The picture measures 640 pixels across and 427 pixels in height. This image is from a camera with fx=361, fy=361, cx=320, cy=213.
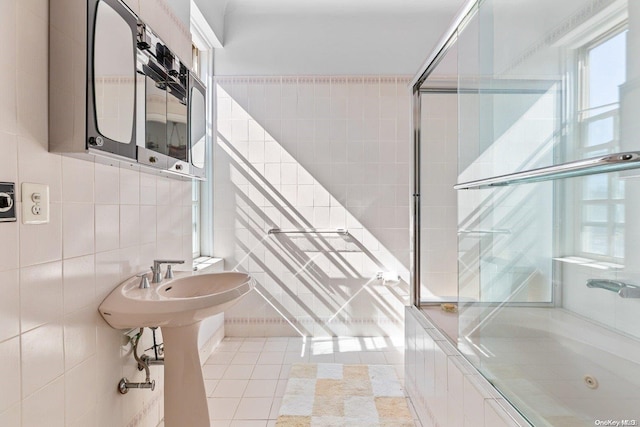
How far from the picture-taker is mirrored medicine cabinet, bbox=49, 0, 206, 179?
3.59 ft

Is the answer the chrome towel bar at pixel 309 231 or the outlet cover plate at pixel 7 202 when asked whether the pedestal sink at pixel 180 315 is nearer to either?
the outlet cover plate at pixel 7 202

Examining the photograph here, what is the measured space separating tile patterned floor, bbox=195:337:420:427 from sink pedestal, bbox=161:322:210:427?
1.27 feet

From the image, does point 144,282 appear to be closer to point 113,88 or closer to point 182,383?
point 182,383

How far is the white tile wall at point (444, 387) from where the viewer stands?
112 cm

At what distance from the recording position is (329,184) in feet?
10.1

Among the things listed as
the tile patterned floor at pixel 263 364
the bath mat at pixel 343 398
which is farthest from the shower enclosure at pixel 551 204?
the tile patterned floor at pixel 263 364

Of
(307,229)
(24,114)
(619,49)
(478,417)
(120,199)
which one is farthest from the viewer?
(307,229)

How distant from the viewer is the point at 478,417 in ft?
3.84

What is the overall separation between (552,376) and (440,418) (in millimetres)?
478

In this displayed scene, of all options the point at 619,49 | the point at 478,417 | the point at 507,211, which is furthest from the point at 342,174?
the point at 478,417

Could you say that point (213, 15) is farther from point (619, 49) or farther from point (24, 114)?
point (619, 49)

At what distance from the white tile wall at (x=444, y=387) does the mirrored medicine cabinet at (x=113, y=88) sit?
147 centimetres

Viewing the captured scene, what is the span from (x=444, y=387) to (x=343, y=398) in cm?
80

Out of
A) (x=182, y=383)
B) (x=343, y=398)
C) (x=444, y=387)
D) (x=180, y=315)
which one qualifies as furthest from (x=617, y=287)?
(x=182, y=383)
